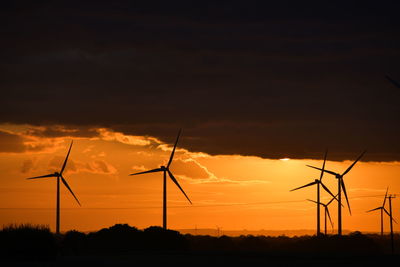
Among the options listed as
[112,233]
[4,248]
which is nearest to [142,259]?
[4,248]

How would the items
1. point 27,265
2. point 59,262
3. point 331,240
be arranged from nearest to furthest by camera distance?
point 27,265, point 59,262, point 331,240

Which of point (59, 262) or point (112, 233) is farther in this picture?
point (112, 233)

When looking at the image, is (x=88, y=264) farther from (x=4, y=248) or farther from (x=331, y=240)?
(x=331, y=240)

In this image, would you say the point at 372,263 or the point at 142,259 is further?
the point at 142,259

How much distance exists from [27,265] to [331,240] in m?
123

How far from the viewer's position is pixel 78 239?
138875 millimetres

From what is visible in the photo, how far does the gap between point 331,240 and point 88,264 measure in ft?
387

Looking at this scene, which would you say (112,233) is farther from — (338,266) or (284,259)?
(338,266)

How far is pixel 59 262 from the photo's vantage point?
3120 inches

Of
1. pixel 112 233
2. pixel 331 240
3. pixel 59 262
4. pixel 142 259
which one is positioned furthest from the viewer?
pixel 331 240

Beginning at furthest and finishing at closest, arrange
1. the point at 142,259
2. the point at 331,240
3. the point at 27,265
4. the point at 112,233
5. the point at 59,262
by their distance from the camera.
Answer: the point at 331,240, the point at 112,233, the point at 142,259, the point at 59,262, the point at 27,265

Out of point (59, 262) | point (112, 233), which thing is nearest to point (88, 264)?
point (59, 262)

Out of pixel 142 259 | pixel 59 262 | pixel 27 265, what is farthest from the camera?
pixel 142 259

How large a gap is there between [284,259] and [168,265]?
16369 millimetres
